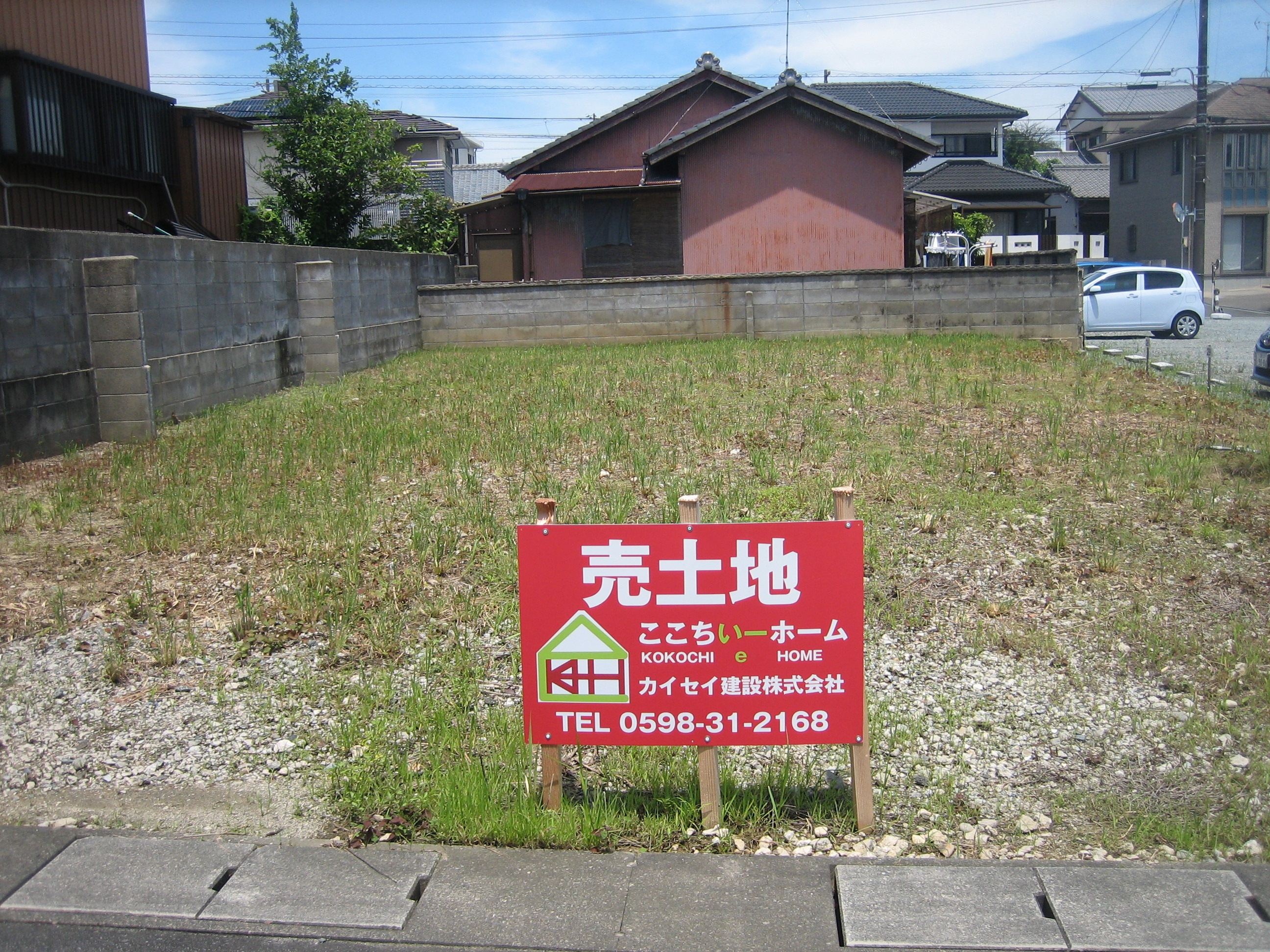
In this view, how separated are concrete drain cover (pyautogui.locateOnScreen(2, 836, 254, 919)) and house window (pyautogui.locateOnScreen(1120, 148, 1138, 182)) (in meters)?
45.0

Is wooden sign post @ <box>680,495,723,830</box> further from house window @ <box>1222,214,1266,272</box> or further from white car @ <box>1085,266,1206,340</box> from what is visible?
house window @ <box>1222,214,1266,272</box>

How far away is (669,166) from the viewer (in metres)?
20.9

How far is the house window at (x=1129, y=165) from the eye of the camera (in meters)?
41.5

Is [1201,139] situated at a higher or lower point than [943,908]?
higher

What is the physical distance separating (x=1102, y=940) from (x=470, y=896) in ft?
5.65

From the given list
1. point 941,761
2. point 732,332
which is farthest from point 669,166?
point 941,761

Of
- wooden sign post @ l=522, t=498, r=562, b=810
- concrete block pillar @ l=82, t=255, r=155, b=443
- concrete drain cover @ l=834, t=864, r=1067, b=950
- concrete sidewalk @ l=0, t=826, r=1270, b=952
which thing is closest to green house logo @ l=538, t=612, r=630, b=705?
wooden sign post @ l=522, t=498, r=562, b=810

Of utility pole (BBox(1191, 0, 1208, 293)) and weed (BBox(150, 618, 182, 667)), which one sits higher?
utility pole (BBox(1191, 0, 1208, 293))

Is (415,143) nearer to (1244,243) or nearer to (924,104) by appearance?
(924,104)

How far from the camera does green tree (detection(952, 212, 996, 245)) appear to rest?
32094 millimetres

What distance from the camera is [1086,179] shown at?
1913 inches

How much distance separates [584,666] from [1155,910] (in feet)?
5.82

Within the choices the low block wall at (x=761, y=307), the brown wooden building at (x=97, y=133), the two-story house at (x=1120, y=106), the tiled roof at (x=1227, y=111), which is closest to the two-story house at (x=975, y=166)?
the tiled roof at (x=1227, y=111)

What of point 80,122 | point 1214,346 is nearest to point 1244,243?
point 1214,346
